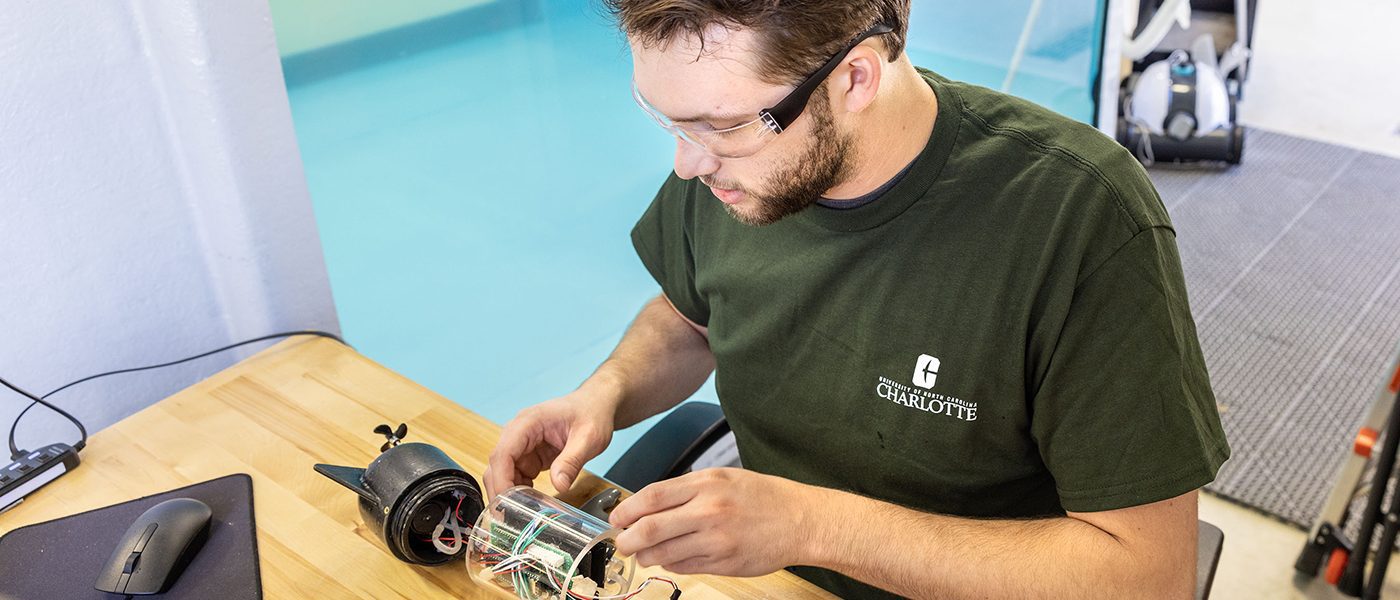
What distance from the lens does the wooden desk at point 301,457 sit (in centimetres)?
120

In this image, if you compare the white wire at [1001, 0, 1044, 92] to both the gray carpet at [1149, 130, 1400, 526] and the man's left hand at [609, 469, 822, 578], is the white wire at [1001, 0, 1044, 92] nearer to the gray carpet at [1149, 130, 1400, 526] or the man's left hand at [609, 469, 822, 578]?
the gray carpet at [1149, 130, 1400, 526]

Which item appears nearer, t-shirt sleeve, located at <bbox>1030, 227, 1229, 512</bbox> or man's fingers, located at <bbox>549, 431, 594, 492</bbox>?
t-shirt sleeve, located at <bbox>1030, 227, 1229, 512</bbox>

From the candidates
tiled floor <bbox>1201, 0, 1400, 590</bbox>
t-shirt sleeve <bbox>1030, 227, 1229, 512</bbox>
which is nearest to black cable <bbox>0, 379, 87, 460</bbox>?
t-shirt sleeve <bbox>1030, 227, 1229, 512</bbox>

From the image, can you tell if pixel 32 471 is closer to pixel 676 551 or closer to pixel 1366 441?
pixel 676 551

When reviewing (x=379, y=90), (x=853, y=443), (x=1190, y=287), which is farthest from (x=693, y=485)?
(x=1190, y=287)

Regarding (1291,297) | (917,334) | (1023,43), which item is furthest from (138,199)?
(1291,297)

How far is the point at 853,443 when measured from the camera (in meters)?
1.32

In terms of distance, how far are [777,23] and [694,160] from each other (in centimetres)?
19

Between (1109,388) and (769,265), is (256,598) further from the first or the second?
(1109,388)

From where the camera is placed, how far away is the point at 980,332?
3.90ft

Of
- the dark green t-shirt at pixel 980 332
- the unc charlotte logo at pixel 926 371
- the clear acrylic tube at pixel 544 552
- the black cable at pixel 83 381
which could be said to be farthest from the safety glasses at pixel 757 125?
the black cable at pixel 83 381

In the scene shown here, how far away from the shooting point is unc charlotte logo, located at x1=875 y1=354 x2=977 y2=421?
1.22m

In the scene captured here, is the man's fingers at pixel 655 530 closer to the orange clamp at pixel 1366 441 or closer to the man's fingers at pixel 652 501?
the man's fingers at pixel 652 501

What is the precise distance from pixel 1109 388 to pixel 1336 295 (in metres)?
2.62
